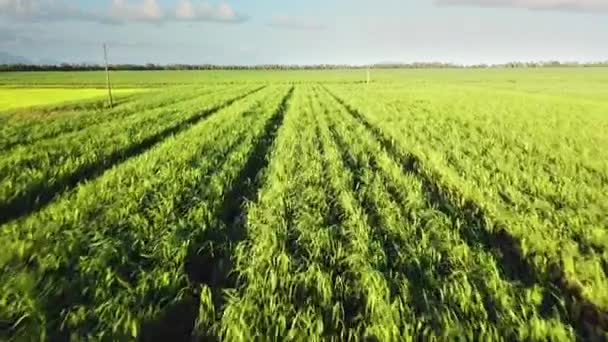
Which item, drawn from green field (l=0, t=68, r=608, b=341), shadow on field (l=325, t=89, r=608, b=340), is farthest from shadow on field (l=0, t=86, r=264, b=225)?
shadow on field (l=325, t=89, r=608, b=340)

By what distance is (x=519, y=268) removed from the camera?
6.39m

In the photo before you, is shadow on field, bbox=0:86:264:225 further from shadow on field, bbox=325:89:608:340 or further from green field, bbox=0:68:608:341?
shadow on field, bbox=325:89:608:340

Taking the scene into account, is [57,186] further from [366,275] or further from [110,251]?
[366,275]

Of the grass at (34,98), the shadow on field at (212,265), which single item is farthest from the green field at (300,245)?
the grass at (34,98)

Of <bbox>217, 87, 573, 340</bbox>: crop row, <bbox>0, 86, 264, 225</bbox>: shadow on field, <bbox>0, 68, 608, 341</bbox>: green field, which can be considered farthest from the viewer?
<bbox>0, 86, 264, 225</bbox>: shadow on field

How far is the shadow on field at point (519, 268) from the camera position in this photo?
509 centimetres

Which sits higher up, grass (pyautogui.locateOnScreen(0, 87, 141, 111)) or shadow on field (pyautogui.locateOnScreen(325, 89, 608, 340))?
shadow on field (pyautogui.locateOnScreen(325, 89, 608, 340))

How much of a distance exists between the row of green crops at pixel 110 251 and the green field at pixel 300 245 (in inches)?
1.0

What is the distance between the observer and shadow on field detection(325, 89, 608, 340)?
201 inches

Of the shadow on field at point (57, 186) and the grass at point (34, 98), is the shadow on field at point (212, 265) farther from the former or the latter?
the grass at point (34, 98)

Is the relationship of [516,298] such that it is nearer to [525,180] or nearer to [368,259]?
[368,259]

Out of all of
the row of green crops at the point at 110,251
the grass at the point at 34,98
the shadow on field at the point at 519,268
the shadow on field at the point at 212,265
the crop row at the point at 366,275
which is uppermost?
the row of green crops at the point at 110,251

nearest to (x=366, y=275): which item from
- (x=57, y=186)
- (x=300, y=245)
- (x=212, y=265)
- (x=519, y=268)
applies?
(x=300, y=245)

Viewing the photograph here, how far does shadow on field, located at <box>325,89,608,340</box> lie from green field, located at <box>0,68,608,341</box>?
0.03 metres
